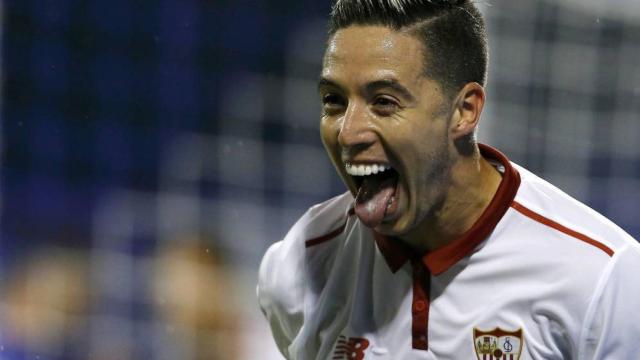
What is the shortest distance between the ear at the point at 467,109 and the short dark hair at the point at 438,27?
0.5 inches

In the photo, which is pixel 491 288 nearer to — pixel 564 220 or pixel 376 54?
pixel 564 220

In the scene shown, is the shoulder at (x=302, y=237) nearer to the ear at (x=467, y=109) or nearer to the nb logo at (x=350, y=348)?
Result: the nb logo at (x=350, y=348)

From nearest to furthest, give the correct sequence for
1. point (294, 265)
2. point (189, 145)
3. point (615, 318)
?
point (615, 318)
point (294, 265)
point (189, 145)

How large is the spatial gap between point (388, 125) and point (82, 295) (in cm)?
224

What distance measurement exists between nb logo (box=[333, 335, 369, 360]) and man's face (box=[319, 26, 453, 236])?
0.78 feet

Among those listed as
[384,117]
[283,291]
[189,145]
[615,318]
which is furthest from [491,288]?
[189,145]

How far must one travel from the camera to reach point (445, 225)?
1777 millimetres

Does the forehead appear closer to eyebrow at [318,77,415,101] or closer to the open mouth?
eyebrow at [318,77,415,101]

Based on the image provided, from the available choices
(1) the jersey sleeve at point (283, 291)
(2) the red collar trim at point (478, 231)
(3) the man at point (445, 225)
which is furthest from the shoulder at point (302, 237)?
(2) the red collar trim at point (478, 231)

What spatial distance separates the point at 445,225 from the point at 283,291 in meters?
0.38

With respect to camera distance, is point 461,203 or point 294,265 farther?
point 294,265

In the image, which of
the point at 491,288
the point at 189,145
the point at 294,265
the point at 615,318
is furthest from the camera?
the point at 189,145

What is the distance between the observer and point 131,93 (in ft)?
12.5

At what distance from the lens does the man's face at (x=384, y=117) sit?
1.64 meters
